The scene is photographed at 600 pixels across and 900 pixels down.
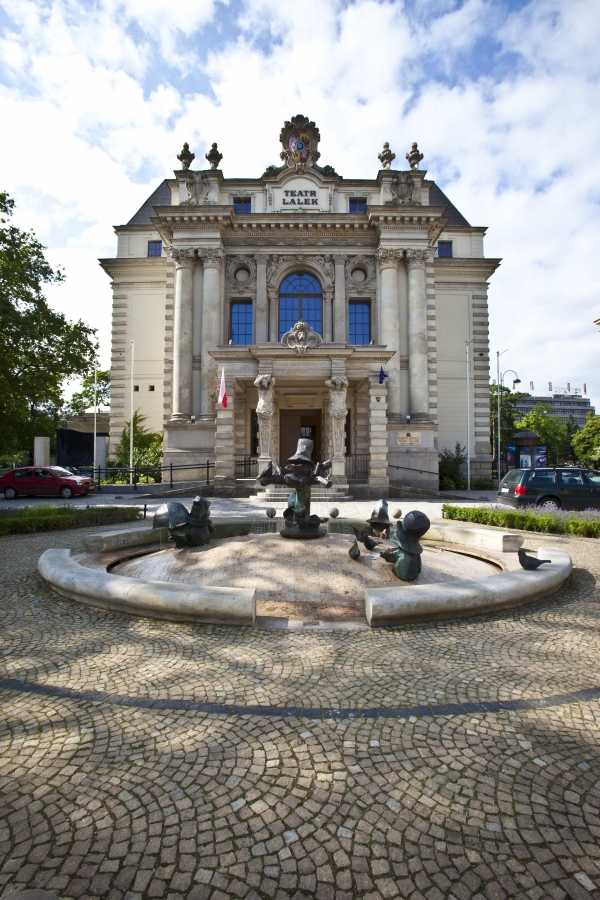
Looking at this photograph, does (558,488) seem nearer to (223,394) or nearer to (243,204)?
(223,394)

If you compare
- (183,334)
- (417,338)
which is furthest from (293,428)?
(417,338)

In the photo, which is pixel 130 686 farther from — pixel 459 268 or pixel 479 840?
pixel 459 268

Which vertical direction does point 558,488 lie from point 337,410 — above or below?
below

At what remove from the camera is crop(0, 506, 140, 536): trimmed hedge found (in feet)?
35.7

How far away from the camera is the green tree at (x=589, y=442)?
192ft

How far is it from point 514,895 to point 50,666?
365cm

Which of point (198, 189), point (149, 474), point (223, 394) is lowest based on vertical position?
point (149, 474)

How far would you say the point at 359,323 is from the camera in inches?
1050

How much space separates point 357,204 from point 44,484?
76.8ft

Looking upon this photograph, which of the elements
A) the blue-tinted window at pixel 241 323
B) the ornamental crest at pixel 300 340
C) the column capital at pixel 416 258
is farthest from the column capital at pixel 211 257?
the column capital at pixel 416 258

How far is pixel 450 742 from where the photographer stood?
2.81 m

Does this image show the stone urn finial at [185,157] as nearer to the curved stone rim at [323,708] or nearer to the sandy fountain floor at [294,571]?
the sandy fountain floor at [294,571]

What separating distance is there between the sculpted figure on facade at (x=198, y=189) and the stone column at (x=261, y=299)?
4.30 metres

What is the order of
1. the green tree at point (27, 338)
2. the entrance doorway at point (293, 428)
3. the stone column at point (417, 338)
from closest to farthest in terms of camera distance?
the green tree at point (27, 338) < the stone column at point (417, 338) < the entrance doorway at point (293, 428)
